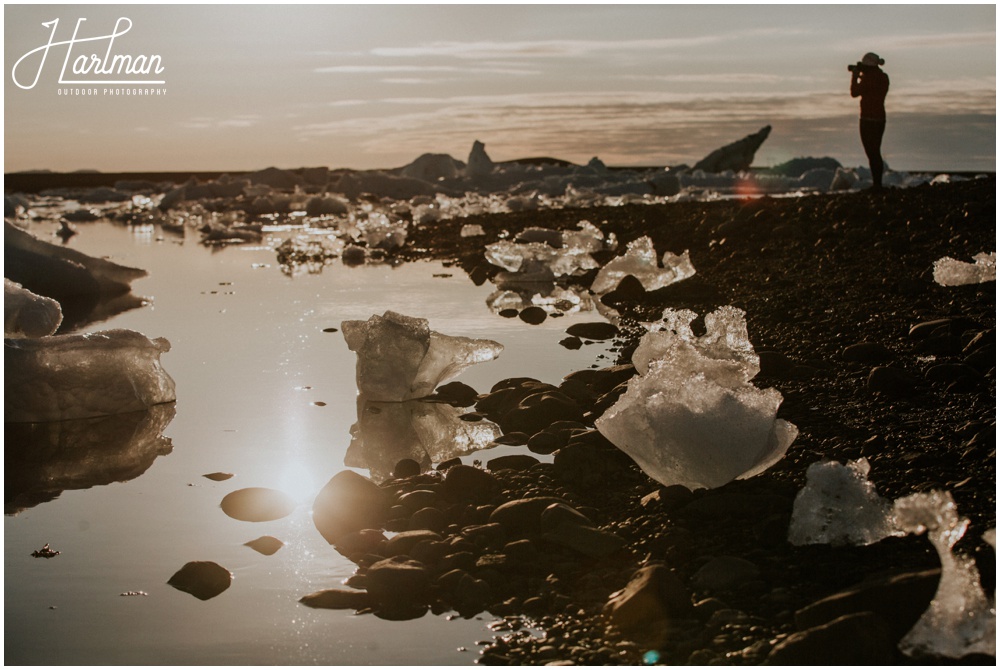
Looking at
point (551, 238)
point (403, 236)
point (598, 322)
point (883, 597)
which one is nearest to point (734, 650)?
point (883, 597)

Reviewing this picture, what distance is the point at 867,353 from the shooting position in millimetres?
5133

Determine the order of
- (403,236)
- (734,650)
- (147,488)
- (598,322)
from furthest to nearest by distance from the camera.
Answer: (403,236) → (598,322) → (147,488) → (734,650)

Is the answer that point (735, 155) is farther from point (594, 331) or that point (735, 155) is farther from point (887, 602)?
point (887, 602)

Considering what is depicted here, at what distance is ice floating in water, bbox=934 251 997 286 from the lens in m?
6.22

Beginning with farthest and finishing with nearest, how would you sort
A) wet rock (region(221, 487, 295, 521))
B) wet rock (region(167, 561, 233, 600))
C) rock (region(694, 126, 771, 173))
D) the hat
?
rock (region(694, 126, 771, 173)) < the hat < wet rock (region(221, 487, 295, 521)) < wet rock (region(167, 561, 233, 600))

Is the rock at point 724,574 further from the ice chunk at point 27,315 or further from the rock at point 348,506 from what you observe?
the ice chunk at point 27,315

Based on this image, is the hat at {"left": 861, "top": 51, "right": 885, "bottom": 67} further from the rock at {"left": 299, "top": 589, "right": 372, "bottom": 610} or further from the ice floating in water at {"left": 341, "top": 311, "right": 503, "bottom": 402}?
the rock at {"left": 299, "top": 589, "right": 372, "bottom": 610}

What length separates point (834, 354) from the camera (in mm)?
5340

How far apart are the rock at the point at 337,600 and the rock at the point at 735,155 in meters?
27.0

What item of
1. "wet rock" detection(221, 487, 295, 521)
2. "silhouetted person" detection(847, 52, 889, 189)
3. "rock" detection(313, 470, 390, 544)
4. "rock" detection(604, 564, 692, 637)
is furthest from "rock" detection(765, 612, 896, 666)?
"silhouetted person" detection(847, 52, 889, 189)

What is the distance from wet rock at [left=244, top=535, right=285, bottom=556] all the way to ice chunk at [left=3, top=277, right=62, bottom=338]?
332 centimetres

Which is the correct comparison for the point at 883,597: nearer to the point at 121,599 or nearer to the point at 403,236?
the point at 121,599

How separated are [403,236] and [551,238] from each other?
297cm

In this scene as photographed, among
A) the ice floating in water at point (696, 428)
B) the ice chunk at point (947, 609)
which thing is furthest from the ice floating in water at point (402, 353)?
the ice chunk at point (947, 609)
